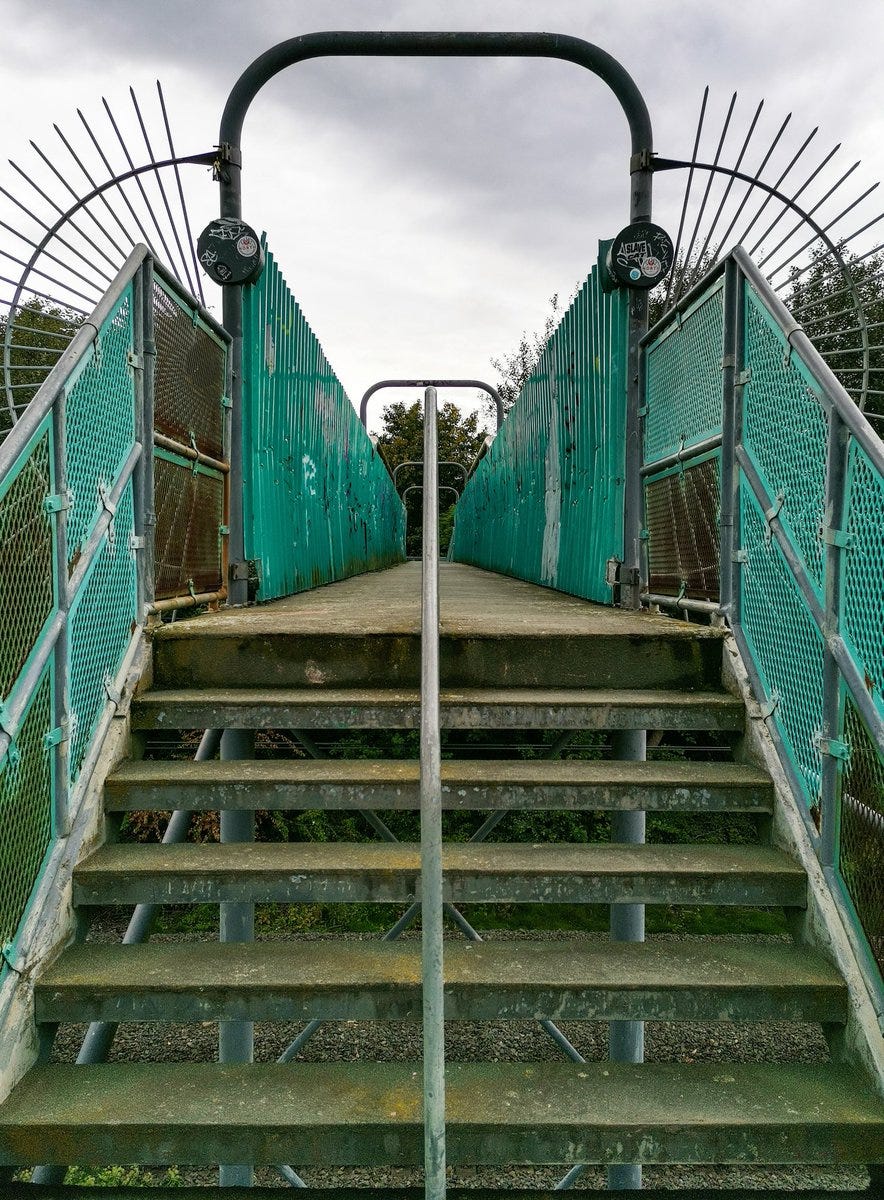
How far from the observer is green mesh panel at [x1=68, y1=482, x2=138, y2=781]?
2.41m

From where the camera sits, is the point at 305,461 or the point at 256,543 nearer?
the point at 256,543

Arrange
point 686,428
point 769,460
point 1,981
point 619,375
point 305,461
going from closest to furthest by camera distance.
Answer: point 1,981 < point 769,460 < point 686,428 < point 619,375 < point 305,461

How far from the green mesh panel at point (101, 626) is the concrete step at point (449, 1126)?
92cm

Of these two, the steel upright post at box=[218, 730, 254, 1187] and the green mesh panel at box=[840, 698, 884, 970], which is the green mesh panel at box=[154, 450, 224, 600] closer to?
the steel upright post at box=[218, 730, 254, 1187]

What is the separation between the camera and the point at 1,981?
195 centimetres

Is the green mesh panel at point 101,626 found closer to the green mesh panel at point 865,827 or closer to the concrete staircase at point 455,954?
the concrete staircase at point 455,954

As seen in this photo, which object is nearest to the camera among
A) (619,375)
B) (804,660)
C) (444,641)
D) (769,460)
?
(804,660)

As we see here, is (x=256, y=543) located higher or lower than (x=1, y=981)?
higher

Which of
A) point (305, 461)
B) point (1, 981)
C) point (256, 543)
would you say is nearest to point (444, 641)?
point (1, 981)

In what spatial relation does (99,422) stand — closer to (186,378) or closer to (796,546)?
(186,378)

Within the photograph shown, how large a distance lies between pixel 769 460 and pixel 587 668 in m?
0.99

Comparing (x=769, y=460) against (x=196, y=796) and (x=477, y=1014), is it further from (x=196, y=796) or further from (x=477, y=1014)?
(x=196, y=796)

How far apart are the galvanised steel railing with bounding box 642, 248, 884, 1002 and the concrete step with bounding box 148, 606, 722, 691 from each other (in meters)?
0.28

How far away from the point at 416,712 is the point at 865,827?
1403 mm
